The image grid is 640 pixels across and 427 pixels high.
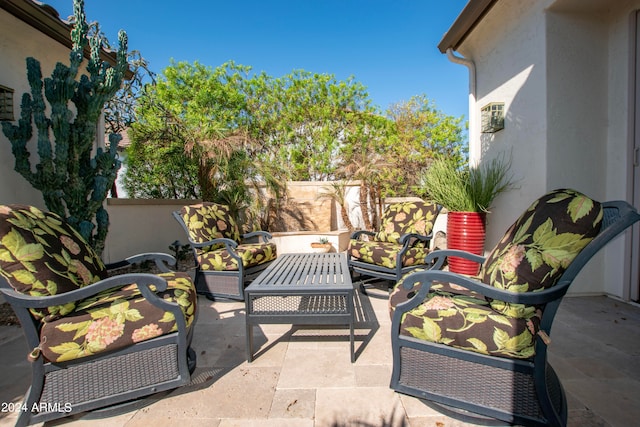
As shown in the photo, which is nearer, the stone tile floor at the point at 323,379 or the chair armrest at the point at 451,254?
the stone tile floor at the point at 323,379

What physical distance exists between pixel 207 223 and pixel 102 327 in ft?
7.39

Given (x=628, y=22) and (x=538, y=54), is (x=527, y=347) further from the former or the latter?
(x=628, y=22)

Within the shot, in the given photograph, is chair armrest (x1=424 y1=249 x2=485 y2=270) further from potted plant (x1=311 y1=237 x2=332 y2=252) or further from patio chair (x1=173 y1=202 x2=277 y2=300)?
potted plant (x1=311 y1=237 x2=332 y2=252)

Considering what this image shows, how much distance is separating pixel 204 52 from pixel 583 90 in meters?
10.1

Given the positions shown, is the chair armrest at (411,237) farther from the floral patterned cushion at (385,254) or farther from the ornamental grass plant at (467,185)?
the ornamental grass plant at (467,185)

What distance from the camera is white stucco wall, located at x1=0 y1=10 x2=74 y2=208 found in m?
3.20

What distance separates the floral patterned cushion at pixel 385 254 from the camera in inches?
129

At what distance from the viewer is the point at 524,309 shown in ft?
4.73

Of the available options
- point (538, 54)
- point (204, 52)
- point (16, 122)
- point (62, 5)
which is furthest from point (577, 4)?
point (204, 52)

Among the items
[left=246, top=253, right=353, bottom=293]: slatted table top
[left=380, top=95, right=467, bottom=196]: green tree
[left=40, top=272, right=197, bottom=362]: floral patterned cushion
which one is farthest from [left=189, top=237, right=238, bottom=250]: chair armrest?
[left=380, top=95, right=467, bottom=196]: green tree

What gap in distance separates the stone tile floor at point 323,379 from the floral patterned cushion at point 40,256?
0.69 m

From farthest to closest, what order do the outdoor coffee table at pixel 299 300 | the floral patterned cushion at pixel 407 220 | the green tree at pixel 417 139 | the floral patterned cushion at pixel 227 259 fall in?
the green tree at pixel 417 139, the floral patterned cushion at pixel 407 220, the floral patterned cushion at pixel 227 259, the outdoor coffee table at pixel 299 300

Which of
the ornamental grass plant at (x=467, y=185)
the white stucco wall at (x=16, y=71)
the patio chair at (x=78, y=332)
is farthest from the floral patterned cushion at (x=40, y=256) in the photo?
the ornamental grass plant at (x=467, y=185)

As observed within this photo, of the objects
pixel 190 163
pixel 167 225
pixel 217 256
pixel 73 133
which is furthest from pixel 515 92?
pixel 167 225
